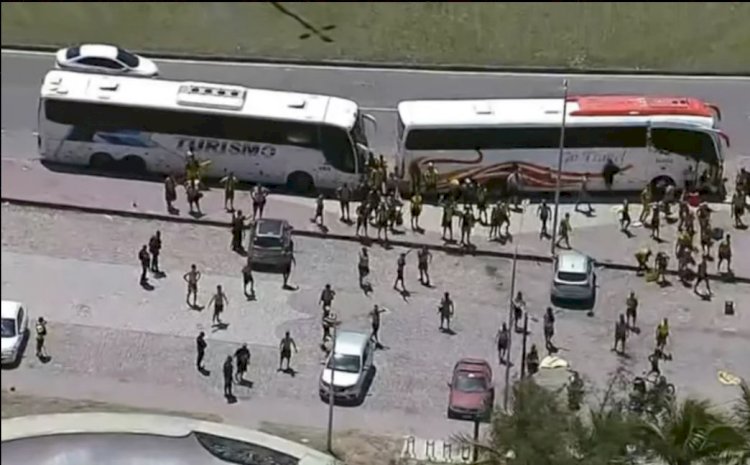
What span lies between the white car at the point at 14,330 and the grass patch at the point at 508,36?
268 inches

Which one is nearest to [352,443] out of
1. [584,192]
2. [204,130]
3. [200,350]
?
[200,350]

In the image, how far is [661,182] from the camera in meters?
40.7

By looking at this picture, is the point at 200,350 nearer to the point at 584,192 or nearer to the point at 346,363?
the point at 346,363

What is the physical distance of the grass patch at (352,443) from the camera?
30.8 metres

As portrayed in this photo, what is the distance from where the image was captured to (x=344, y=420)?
1264 inches

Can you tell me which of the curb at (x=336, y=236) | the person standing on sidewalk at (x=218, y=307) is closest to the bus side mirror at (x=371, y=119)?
the curb at (x=336, y=236)

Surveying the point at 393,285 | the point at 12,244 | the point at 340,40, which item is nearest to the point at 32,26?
the point at 12,244

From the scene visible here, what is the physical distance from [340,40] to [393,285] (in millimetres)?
6997

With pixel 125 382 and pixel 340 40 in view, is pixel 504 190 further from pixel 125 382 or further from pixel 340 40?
pixel 125 382

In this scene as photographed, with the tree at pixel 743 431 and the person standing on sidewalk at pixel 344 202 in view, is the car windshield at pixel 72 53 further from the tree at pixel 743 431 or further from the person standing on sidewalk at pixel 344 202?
the tree at pixel 743 431

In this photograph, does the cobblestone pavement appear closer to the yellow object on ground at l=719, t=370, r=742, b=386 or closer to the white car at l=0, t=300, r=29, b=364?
the yellow object on ground at l=719, t=370, r=742, b=386

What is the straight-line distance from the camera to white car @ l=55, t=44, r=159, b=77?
3981 cm

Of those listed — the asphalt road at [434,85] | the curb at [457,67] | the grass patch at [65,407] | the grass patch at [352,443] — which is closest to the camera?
the grass patch at [65,407]

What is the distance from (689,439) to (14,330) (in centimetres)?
1376
